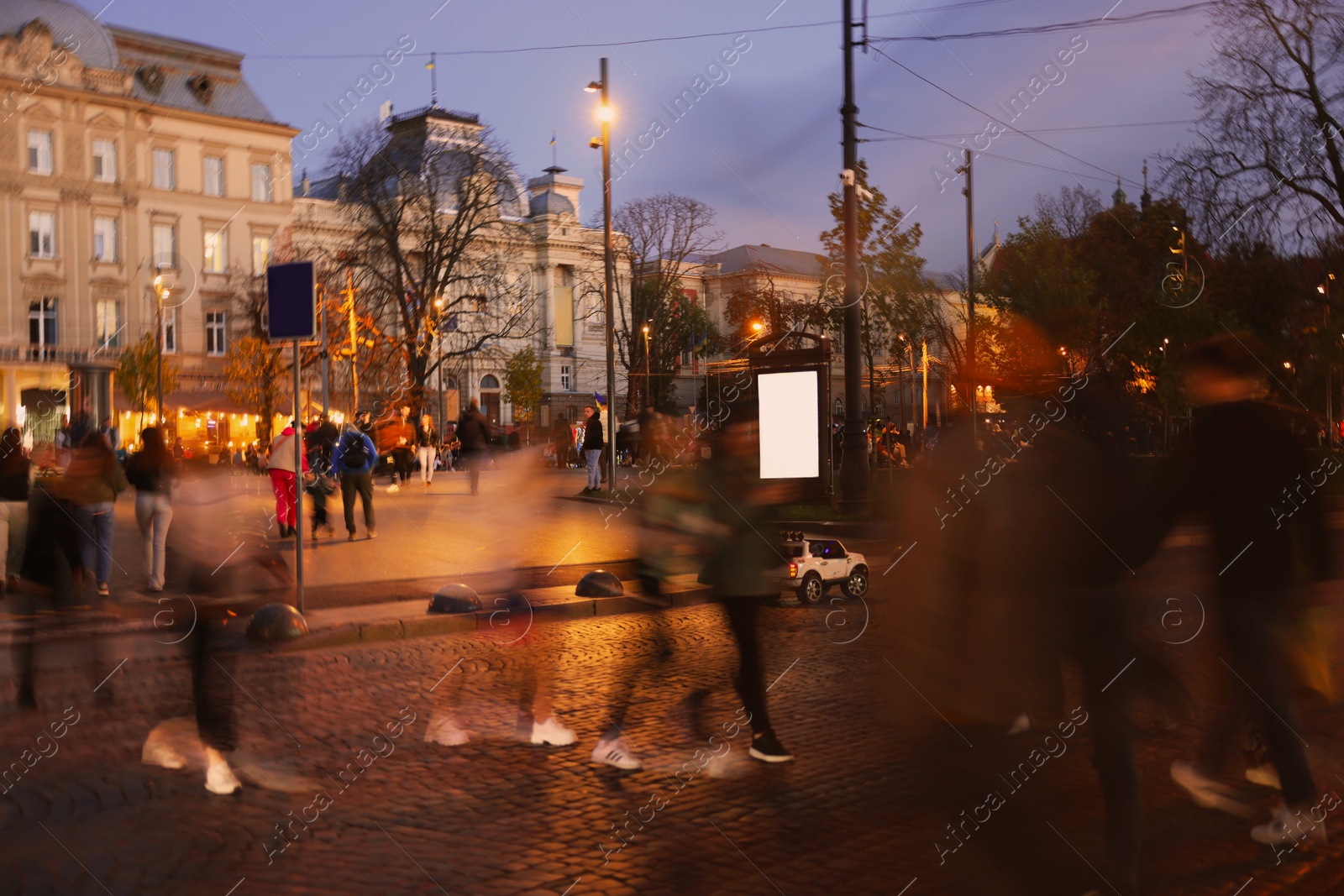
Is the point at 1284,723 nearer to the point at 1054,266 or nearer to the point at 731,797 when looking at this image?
the point at 731,797

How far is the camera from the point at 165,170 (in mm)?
47719

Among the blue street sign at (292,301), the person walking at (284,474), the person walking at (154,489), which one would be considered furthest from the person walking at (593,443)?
the blue street sign at (292,301)

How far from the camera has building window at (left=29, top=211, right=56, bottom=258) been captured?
42469 mm

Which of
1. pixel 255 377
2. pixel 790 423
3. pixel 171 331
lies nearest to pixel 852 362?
pixel 790 423

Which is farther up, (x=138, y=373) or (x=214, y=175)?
(x=214, y=175)

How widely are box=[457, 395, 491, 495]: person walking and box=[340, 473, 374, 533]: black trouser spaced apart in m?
1.86

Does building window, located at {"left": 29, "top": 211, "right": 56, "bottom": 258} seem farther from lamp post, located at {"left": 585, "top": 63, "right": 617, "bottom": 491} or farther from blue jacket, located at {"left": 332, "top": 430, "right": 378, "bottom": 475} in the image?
blue jacket, located at {"left": 332, "top": 430, "right": 378, "bottom": 475}

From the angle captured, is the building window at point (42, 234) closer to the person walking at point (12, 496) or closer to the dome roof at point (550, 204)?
the person walking at point (12, 496)

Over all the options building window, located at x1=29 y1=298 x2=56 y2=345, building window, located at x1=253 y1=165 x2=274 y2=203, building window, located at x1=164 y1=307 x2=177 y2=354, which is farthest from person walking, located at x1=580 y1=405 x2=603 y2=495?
building window, located at x1=164 y1=307 x2=177 y2=354

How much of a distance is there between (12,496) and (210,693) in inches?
305

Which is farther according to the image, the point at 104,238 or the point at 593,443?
the point at 104,238

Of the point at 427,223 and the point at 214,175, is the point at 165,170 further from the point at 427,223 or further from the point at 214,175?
the point at 427,223

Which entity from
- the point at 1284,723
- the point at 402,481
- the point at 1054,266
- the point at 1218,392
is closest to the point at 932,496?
the point at 1218,392

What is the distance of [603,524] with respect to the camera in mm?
20703
